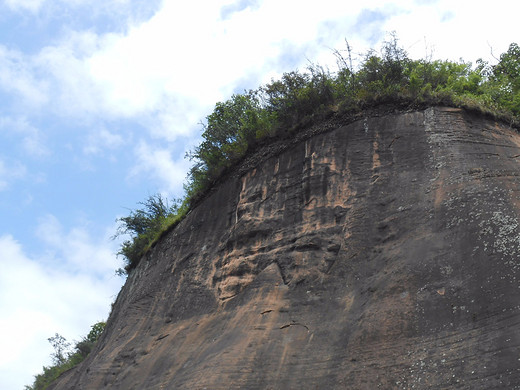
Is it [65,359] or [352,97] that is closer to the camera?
[352,97]

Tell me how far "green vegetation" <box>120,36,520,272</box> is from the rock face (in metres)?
0.78

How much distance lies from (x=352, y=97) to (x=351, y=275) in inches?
241

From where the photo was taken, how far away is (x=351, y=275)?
1209cm

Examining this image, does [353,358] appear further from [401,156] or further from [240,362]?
[401,156]

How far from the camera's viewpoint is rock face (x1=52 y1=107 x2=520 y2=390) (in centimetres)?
965

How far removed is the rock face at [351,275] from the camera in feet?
31.7

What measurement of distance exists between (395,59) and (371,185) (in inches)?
226

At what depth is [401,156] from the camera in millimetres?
13758

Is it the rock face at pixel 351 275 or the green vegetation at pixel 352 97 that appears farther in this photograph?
the green vegetation at pixel 352 97

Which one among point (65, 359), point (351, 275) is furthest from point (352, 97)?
point (65, 359)

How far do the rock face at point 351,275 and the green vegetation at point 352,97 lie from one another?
784 millimetres

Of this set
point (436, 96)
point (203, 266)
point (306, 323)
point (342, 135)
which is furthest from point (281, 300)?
point (436, 96)

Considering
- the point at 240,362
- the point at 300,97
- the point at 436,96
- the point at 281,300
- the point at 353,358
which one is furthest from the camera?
the point at 300,97

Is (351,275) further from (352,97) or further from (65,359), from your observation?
(65,359)
